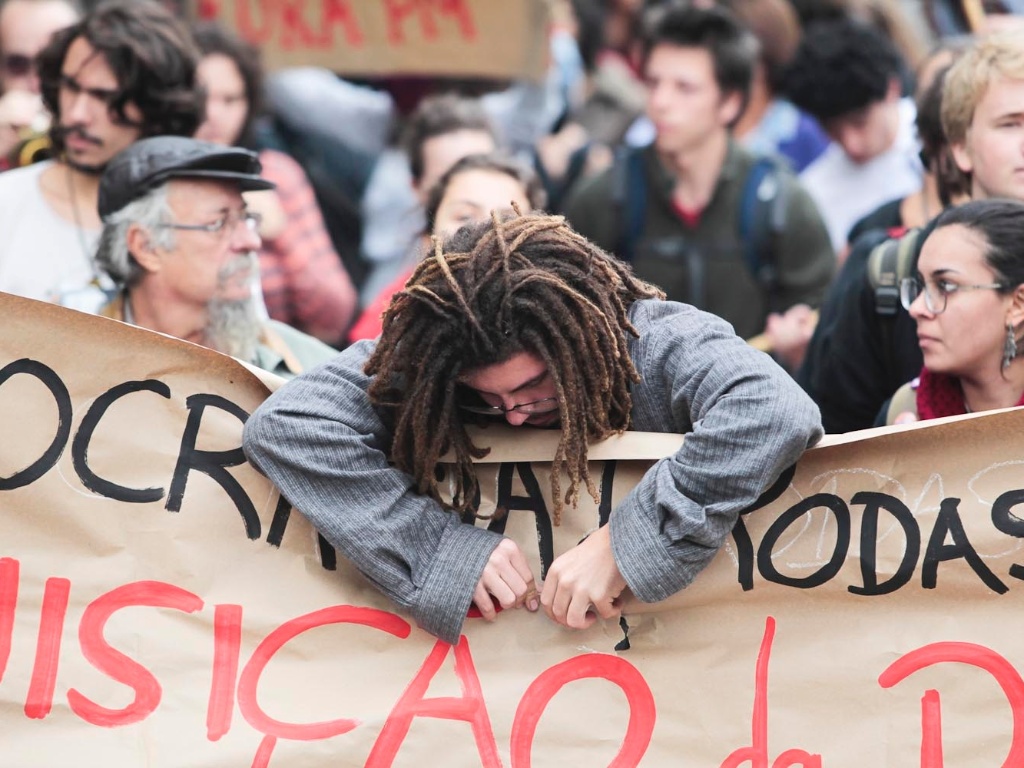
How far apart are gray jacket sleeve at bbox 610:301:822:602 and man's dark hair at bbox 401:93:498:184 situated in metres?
2.54

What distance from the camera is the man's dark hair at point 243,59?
17.1 feet

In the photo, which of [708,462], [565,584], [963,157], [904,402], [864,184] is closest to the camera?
[708,462]

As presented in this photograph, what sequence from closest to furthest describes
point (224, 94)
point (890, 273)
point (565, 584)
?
point (565, 584)
point (890, 273)
point (224, 94)

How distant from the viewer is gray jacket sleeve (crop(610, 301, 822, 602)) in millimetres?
2463

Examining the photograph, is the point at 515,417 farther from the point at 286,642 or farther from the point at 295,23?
the point at 295,23

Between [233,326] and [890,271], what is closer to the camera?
[890,271]

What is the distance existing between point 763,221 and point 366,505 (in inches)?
98.4

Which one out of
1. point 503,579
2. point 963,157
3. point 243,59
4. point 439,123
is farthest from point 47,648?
point 243,59

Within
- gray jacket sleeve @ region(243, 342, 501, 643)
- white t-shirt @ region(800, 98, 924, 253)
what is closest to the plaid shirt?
white t-shirt @ region(800, 98, 924, 253)

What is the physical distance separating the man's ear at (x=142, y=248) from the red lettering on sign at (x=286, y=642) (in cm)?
116

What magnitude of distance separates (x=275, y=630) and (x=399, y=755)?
1.03ft

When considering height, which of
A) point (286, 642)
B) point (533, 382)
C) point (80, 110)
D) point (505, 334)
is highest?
point (80, 110)

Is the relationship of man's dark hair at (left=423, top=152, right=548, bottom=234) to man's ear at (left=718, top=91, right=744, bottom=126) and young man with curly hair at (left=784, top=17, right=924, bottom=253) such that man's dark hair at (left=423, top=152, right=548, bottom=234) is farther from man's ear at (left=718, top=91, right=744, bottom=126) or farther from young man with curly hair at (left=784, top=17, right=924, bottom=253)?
young man with curly hair at (left=784, top=17, right=924, bottom=253)

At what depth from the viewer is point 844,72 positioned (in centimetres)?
537
